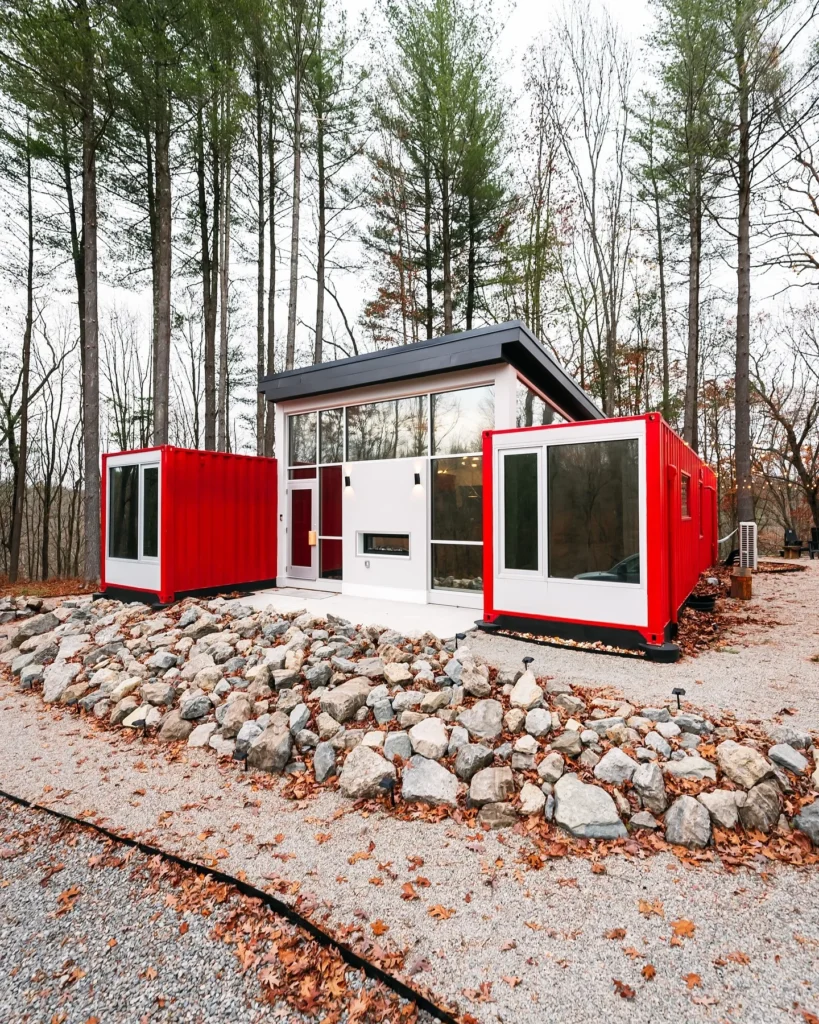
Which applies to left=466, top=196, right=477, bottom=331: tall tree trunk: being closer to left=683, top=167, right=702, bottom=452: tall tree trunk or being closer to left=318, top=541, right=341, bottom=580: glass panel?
left=683, top=167, right=702, bottom=452: tall tree trunk

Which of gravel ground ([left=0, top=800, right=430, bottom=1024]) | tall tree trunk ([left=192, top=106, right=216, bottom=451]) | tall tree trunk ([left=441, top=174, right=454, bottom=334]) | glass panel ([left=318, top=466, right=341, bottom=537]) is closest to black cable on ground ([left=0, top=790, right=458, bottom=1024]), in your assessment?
gravel ground ([left=0, top=800, right=430, bottom=1024])

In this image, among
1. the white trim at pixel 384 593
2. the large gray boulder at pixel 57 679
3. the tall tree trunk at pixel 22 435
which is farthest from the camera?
the tall tree trunk at pixel 22 435

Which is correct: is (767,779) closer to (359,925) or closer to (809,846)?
(809,846)

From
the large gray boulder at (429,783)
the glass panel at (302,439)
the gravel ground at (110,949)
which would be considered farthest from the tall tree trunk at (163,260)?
the large gray boulder at (429,783)

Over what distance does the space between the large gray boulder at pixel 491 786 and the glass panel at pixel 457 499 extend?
3747mm

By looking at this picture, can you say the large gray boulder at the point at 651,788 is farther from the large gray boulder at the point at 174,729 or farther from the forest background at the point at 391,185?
the forest background at the point at 391,185

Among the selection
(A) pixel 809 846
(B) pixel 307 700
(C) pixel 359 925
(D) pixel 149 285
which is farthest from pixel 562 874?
(D) pixel 149 285

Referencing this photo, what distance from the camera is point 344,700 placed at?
3.69m

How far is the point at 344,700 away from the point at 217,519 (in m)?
4.77

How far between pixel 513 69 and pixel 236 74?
675 cm

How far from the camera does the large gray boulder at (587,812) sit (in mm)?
2547

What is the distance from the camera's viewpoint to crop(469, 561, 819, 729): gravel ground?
3758 millimetres

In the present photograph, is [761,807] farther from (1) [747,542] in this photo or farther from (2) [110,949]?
(1) [747,542]

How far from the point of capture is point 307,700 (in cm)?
391
